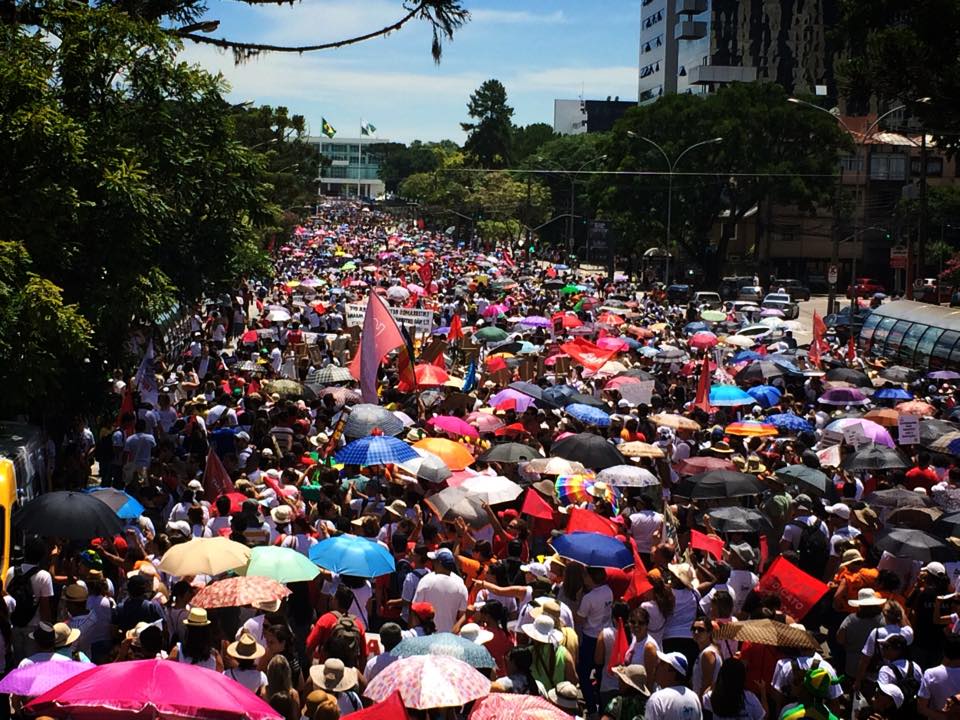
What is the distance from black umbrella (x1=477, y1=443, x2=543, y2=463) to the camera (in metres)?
14.8

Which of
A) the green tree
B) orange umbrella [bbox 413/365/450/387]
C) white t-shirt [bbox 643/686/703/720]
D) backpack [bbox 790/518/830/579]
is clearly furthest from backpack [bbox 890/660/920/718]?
the green tree

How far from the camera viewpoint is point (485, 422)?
18.2 metres

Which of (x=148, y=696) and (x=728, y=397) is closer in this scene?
(x=148, y=696)

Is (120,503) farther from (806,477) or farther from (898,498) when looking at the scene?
(898,498)

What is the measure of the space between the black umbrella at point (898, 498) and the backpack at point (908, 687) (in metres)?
4.76

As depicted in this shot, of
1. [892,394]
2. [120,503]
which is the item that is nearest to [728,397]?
[892,394]

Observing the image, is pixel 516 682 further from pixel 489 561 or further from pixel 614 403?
pixel 614 403

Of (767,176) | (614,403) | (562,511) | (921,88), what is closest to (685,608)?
(562,511)

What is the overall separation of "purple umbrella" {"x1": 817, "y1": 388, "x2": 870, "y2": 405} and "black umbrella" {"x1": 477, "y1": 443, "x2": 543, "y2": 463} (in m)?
8.02

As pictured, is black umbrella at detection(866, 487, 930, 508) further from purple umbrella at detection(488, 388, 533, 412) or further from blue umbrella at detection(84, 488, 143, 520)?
blue umbrella at detection(84, 488, 143, 520)

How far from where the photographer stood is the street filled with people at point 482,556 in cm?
766

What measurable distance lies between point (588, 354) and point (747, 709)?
16.7 meters

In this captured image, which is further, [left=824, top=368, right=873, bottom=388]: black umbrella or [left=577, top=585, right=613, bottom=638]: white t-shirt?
[left=824, top=368, right=873, bottom=388]: black umbrella

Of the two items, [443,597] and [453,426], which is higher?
[443,597]
